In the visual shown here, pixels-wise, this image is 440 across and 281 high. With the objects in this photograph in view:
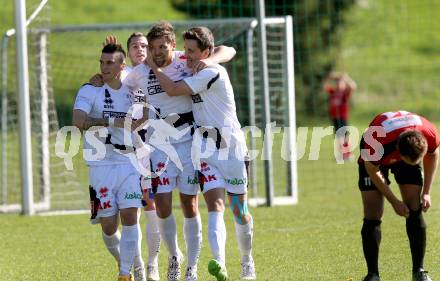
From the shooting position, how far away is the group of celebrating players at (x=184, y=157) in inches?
309

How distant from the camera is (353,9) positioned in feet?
104

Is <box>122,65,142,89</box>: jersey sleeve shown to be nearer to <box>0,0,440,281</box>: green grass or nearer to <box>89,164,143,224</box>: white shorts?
<box>89,164,143,224</box>: white shorts

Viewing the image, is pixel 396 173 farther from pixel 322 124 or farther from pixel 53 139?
pixel 322 124

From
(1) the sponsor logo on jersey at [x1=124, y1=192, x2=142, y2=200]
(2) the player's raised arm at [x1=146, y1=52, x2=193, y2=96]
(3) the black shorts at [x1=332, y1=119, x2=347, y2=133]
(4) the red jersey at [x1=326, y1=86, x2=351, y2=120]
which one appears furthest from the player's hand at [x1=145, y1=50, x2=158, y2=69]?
(4) the red jersey at [x1=326, y1=86, x2=351, y2=120]

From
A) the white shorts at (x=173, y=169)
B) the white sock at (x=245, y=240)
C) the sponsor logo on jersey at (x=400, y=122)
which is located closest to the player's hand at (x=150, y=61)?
the white shorts at (x=173, y=169)

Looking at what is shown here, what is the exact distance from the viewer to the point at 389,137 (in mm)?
7676

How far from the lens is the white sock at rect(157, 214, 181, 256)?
8.62 m

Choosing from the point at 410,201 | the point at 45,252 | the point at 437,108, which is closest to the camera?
the point at 410,201

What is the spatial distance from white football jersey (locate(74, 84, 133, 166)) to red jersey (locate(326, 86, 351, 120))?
1434 cm

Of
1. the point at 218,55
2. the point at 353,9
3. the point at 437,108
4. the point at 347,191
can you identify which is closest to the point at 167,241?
the point at 218,55

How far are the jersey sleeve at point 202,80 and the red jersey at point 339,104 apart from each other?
14.1 meters

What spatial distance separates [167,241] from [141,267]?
1.06 ft

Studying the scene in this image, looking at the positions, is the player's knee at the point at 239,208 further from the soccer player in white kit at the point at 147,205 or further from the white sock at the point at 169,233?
the soccer player in white kit at the point at 147,205

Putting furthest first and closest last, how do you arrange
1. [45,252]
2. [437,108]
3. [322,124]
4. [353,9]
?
1. [437,108]
2. [353,9]
3. [322,124]
4. [45,252]
